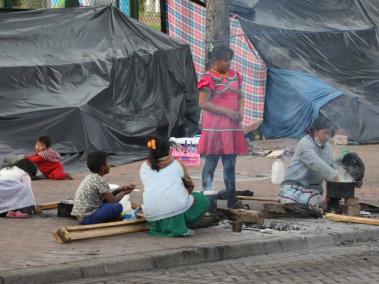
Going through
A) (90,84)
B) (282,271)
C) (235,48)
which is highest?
(235,48)

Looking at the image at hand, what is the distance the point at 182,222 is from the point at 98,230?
0.81m

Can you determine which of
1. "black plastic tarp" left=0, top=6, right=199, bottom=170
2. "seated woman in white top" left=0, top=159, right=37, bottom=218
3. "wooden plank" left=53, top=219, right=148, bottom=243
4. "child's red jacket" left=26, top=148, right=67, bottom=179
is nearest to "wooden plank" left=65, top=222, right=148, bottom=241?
"wooden plank" left=53, top=219, right=148, bottom=243

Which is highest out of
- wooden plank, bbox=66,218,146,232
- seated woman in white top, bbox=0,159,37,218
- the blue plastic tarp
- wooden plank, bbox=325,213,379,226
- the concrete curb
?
the blue plastic tarp

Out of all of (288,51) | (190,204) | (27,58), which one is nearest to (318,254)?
(190,204)

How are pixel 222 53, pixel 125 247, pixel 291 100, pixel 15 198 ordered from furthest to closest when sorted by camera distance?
pixel 291 100
pixel 222 53
pixel 15 198
pixel 125 247

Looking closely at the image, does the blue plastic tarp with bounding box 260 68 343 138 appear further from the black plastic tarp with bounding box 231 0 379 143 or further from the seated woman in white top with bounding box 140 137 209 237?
the seated woman in white top with bounding box 140 137 209 237

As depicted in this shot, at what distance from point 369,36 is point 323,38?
1352 mm

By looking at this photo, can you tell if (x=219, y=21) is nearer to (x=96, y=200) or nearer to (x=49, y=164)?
(x=49, y=164)

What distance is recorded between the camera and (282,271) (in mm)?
8039

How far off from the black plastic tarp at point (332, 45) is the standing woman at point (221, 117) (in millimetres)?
8855

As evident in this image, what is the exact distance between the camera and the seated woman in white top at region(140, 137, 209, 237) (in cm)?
900

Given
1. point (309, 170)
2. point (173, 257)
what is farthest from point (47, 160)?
point (173, 257)

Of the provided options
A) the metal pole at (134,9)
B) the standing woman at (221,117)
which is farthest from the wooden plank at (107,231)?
the metal pole at (134,9)

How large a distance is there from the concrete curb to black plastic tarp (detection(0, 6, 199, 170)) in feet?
21.8
